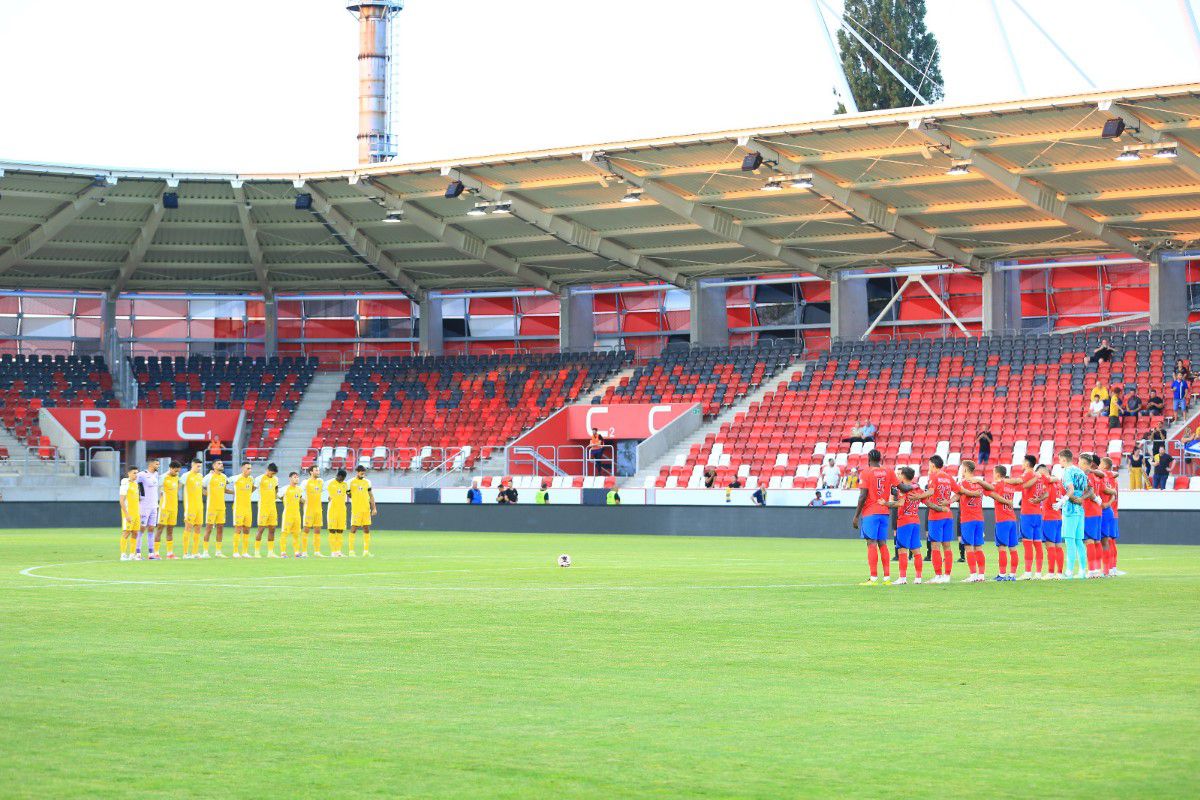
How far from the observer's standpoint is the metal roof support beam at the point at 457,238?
1938 inches

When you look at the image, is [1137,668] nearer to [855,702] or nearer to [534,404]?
[855,702]

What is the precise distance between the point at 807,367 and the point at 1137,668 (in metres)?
39.6

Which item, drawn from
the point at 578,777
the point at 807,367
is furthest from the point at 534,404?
the point at 578,777

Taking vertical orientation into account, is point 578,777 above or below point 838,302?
below

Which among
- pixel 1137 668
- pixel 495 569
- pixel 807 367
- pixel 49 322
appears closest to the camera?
pixel 1137 668

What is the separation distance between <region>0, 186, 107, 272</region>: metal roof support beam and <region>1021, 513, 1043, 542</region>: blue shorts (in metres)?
34.1

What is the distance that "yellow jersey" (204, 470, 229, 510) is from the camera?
1195 inches

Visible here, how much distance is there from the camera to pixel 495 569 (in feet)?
82.8

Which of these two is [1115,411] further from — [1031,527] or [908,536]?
[908,536]

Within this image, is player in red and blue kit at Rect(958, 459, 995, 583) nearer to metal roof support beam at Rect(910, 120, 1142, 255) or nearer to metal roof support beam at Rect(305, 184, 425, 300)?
metal roof support beam at Rect(910, 120, 1142, 255)

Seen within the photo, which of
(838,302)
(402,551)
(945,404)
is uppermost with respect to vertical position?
(838,302)

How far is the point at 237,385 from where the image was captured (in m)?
58.7

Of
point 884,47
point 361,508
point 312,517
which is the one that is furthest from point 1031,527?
point 884,47

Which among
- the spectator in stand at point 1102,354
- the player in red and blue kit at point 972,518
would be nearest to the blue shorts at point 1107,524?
the player in red and blue kit at point 972,518
